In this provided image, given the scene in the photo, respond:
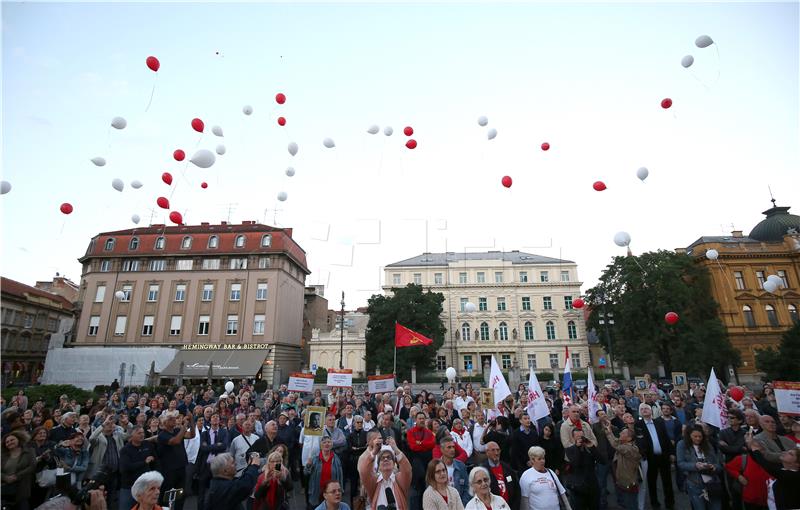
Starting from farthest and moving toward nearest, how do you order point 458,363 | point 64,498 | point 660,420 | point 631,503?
point 458,363
point 660,420
point 631,503
point 64,498

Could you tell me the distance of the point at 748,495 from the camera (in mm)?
5797

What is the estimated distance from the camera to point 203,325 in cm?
4262

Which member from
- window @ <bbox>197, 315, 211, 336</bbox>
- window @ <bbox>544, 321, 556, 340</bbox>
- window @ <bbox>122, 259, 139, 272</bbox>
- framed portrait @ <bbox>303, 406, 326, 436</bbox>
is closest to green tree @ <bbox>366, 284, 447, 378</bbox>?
window @ <bbox>544, 321, 556, 340</bbox>

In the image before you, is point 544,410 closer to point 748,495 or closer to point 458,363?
point 748,495

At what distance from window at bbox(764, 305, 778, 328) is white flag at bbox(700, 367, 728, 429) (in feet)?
164

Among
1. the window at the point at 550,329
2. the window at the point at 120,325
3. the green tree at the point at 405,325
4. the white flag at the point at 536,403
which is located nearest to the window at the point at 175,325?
the window at the point at 120,325

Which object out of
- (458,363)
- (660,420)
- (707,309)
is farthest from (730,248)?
(660,420)

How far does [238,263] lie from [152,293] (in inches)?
378

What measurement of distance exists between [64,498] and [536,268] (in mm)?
60862

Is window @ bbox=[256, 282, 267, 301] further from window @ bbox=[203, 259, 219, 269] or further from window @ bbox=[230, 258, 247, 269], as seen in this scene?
window @ bbox=[203, 259, 219, 269]

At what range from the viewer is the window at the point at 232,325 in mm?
42438

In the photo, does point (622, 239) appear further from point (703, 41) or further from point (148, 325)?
point (148, 325)

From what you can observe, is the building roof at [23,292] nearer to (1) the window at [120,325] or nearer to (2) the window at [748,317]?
(1) the window at [120,325]

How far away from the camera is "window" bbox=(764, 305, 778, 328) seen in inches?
1764
